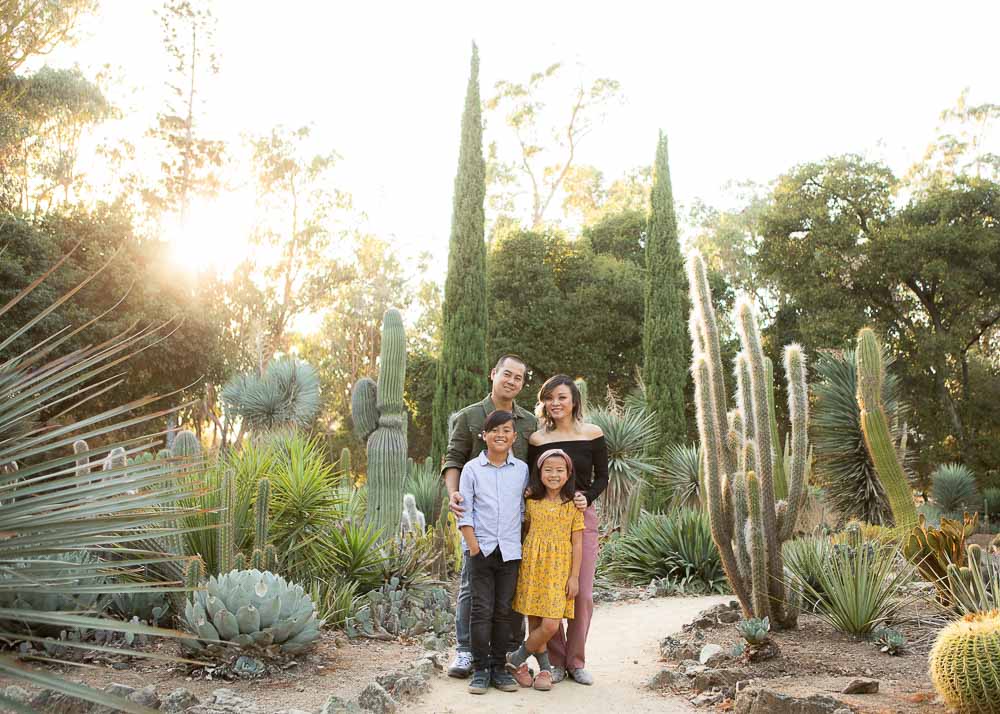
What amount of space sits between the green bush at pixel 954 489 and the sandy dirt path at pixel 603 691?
1106 centimetres

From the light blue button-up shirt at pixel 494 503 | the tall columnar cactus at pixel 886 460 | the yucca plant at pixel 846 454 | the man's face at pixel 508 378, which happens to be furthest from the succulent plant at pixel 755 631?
the yucca plant at pixel 846 454

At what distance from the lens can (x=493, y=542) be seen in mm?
4133

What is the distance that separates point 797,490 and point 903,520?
339cm

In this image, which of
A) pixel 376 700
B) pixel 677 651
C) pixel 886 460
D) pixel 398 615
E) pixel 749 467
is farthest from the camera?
pixel 886 460

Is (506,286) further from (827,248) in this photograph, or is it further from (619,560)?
(619,560)

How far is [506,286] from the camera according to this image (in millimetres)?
21641

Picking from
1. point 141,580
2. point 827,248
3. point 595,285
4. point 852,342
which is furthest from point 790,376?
point 595,285

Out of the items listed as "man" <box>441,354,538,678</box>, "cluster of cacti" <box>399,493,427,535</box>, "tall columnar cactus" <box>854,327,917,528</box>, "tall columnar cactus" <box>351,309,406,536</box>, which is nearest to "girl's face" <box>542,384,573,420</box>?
"man" <box>441,354,538,678</box>

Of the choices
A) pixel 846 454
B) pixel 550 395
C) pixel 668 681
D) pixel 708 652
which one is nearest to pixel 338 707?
pixel 550 395

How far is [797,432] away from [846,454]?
7.72 metres

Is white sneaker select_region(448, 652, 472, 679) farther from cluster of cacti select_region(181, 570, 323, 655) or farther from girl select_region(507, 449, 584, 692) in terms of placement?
cluster of cacti select_region(181, 570, 323, 655)

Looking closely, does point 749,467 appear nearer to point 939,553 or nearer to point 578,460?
point 939,553

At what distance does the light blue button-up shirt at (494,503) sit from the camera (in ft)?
13.6

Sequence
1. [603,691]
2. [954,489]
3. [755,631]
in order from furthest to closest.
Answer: [954,489], [755,631], [603,691]
